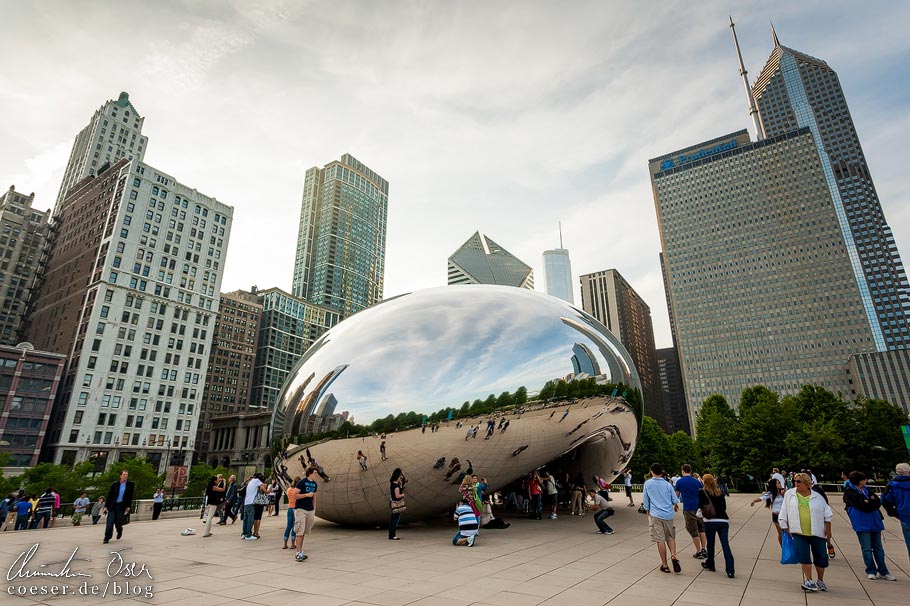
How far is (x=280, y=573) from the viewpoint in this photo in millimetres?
7285

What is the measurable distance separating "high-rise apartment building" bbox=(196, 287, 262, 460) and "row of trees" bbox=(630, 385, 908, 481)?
112m

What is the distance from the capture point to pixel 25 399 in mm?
65438

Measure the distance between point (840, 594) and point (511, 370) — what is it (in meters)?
6.44

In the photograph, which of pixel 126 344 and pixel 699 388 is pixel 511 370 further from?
pixel 699 388

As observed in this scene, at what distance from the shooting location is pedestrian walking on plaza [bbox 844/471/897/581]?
7191 millimetres

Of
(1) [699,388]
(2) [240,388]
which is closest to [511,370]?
(2) [240,388]

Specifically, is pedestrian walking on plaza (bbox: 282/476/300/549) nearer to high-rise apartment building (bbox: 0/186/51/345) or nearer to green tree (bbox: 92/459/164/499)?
green tree (bbox: 92/459/164/499)

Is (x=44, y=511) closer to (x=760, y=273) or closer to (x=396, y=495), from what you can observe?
(x=396, y=495)

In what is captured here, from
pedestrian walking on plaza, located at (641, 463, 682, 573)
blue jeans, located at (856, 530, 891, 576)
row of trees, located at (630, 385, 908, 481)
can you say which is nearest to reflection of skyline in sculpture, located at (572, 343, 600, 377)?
pedestrian walking on plaza, located at (641, 463, 682, 573)

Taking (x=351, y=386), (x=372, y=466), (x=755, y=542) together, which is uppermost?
(x=351, y=386)

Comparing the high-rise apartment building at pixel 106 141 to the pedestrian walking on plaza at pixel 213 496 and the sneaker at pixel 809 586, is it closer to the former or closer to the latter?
the pedestrian walking on plaza at pixel 213 496

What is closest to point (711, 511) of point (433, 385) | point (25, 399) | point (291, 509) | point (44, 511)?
point (433, 385)

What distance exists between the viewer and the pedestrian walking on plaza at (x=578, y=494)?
16.0 meters

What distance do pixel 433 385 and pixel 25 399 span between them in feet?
267
